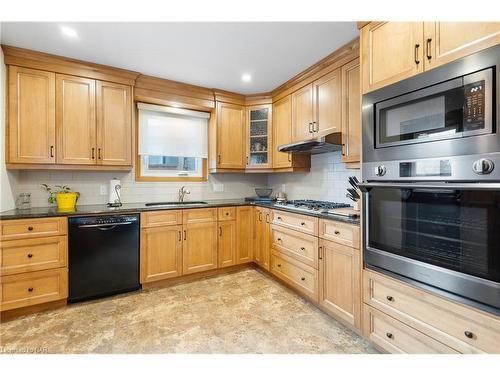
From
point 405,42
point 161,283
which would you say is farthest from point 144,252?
point 405,42

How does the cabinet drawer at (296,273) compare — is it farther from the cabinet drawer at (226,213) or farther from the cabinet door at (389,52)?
the cabinet door at (389,52)

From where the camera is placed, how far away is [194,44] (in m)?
2.20

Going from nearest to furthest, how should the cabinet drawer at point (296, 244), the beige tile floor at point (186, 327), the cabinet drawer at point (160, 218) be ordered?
1. the beige tile floor at point (186, 327)
2. the cabinet drawer at point (296, 244)
3. the cabinet drawer at point (160, 218)

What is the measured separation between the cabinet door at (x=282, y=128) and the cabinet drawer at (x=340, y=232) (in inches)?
47.4

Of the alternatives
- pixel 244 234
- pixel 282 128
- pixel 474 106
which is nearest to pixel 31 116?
pixel 244 234

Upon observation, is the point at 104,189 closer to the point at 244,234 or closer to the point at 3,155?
the point at 3,155

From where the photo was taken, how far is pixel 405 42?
4.73ft

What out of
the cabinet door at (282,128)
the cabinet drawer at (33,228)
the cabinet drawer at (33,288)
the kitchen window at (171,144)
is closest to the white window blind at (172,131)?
the kitchen window at (171,144)

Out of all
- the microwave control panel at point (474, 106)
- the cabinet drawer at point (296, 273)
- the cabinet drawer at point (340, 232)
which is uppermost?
the microwave control panel at point (474, 106)

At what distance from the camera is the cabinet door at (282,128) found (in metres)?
3.12

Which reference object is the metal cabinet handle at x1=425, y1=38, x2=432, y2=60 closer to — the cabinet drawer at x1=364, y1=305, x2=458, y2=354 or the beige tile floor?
the cabinet drawer at x1=364, y1=305, x2=458, y2=354

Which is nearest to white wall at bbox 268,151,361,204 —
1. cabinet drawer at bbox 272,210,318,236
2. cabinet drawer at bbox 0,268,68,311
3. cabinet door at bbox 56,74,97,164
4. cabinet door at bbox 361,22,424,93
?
cabinet drawer at bbox 272,210,318,236

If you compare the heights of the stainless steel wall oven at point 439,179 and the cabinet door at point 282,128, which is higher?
the cabinet door at point 282,128
